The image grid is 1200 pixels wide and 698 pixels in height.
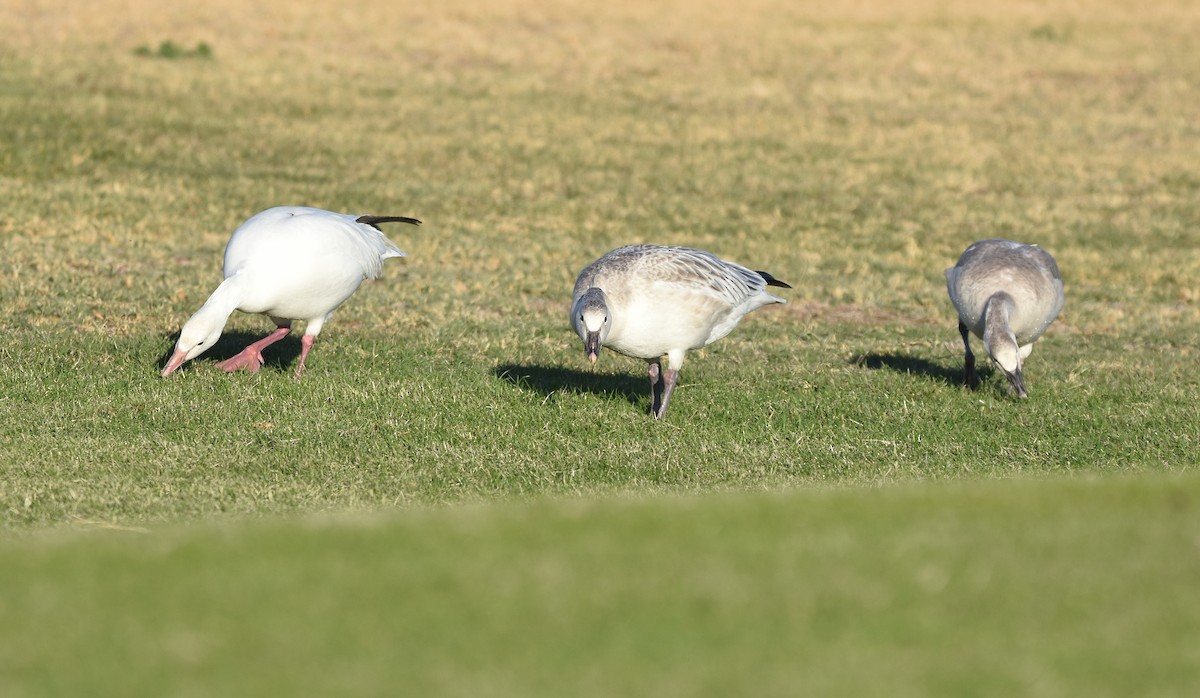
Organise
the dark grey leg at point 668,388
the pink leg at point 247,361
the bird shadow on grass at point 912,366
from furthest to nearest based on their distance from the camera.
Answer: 1. the bird shadow on grass at point 912,366
2. the pink leg at point 247,361
3. the dark grey leg at point 668,388

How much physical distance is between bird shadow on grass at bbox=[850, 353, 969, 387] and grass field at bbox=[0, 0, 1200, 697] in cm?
8

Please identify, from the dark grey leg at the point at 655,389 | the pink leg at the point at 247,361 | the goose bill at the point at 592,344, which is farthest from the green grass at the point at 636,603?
the pink leg at the point at 247,361

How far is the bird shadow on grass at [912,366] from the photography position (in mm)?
13797

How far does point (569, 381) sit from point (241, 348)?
3205 millimetres

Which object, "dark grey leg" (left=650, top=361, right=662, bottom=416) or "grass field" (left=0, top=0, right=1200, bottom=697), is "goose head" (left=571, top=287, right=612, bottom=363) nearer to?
"grass field" (left=0, top=0, right=1200, bottom=697)

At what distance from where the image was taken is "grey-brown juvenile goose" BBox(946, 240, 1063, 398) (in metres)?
12.1

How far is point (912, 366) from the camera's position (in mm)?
14414

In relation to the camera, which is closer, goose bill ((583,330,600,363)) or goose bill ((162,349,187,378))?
goose bill ((583,330,600,363))

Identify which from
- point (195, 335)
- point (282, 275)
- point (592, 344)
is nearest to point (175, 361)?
point (195, 335)

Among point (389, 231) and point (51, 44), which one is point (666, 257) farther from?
point (51, 44)

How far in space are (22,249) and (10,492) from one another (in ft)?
32.6

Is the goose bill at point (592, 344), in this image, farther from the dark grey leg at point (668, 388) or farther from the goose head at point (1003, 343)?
the goose head at point (1003, 343)

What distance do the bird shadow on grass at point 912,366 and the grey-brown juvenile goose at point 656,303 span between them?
2.98 m

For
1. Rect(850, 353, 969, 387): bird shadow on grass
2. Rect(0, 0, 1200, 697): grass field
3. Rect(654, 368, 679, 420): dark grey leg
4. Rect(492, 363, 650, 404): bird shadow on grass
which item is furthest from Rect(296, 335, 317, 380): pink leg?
Rect(850, 353, 969, 387): bird shadow on grass
